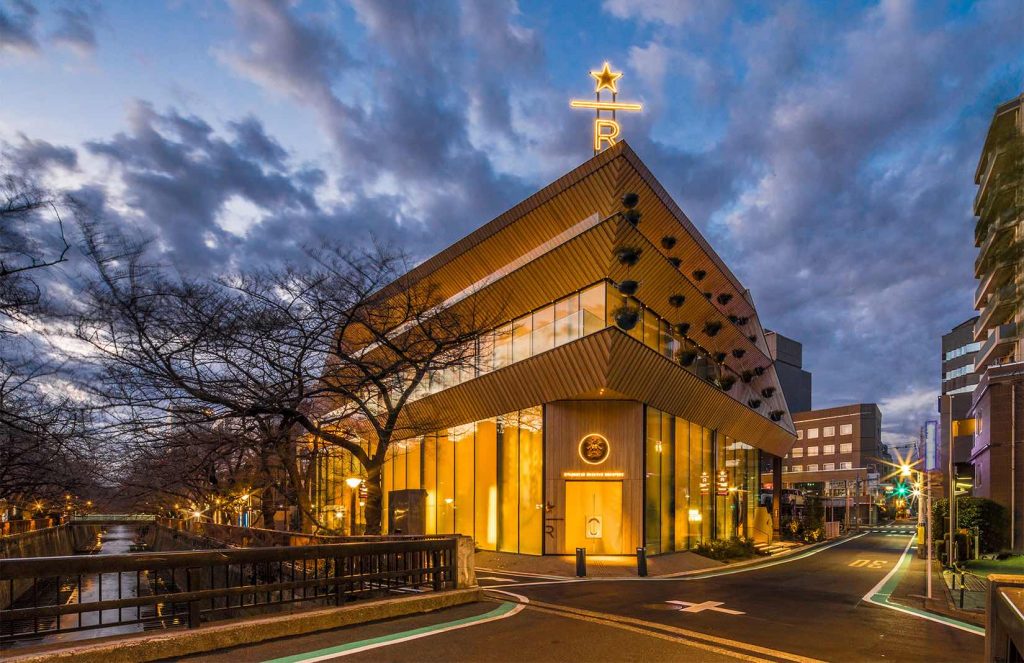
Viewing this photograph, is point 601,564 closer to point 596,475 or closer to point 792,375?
point 596,475

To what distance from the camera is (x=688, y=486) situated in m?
35.1

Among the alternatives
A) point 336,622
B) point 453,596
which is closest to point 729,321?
point 453,596

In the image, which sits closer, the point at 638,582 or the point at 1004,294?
the point at 1004,294

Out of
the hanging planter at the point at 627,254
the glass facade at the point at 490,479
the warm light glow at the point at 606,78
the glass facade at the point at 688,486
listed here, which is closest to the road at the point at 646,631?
Result: the glass facade at the point at 490,479

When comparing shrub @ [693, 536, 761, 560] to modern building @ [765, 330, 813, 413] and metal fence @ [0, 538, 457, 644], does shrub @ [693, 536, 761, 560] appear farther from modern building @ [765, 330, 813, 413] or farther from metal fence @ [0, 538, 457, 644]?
modern building @ [765, 330, 813, 413]

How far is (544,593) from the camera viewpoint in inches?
690

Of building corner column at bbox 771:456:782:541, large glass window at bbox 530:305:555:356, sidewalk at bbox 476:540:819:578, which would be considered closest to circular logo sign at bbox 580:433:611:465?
sidewalk at bbox 476:540:819:578

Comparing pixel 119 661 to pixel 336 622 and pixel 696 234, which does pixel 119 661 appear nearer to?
pixel 336 622

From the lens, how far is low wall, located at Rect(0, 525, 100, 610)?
106ft

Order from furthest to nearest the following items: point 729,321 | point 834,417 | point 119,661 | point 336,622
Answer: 1. point 834,417
2. point 729,321
3. point 336,622
4. point 119,661

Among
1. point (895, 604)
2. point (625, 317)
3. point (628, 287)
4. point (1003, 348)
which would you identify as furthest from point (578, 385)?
point (1003, 348)

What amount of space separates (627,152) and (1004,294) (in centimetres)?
2511

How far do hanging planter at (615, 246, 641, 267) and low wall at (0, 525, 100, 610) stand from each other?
71.0 ft

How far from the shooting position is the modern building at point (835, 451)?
11319 centimetres
